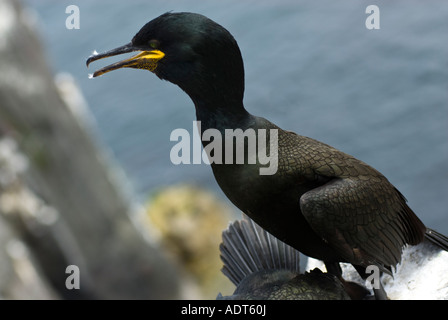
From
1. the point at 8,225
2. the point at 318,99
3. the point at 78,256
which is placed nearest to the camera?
the point at 8,225

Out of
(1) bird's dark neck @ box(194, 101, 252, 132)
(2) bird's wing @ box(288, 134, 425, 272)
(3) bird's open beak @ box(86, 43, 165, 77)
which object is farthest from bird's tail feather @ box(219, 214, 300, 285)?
(3) bird's open beak @ box(86, 43, 165, 77)

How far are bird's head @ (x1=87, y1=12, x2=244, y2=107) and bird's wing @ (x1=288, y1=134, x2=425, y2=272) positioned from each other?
24.8 inches

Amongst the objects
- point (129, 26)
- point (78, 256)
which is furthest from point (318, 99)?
point (78, 256)

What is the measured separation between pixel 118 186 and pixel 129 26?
12.2 ft

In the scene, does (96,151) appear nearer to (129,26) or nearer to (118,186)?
(118,186)

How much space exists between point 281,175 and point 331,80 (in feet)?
36.7

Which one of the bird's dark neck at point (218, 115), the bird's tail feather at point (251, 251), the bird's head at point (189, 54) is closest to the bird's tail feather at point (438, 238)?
the bird's tail feather at point (251, 251)

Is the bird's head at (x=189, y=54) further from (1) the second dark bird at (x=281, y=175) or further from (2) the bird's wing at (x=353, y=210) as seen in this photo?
(2) the bird's wing at (x=353, y=210)

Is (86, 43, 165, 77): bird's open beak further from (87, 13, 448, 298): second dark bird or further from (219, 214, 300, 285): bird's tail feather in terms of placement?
(219, 214, 300, 285): bird's tail feather

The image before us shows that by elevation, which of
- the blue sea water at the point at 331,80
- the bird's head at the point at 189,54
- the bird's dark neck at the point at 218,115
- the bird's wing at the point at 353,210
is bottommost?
the bird's wing at the point at 353,210

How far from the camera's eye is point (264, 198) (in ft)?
9.91

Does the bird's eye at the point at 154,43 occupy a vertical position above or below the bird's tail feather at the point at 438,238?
above

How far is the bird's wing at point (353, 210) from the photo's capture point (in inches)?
118
